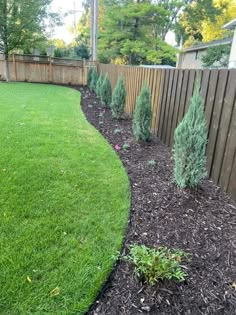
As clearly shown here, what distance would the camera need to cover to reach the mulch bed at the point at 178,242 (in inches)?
66.7

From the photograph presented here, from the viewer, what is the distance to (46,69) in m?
15.7

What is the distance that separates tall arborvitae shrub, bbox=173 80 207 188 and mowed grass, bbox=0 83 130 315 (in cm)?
77

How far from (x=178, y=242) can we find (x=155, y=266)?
0.54m

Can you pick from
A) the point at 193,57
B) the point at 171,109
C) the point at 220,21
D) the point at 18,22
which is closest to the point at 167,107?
the point at 171,109

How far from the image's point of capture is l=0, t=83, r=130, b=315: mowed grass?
5.66ft

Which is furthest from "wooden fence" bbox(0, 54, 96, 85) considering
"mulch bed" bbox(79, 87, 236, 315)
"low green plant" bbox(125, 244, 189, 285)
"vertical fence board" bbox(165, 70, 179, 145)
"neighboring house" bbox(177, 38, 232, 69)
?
"low green plant" bbox(125, 244, 189, 285)

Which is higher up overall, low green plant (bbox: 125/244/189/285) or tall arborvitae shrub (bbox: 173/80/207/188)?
tall arborvitae shrub (bbox: 173/80/207/188)

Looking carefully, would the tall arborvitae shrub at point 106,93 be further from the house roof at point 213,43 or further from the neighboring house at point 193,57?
the neighboring house at point 193,57

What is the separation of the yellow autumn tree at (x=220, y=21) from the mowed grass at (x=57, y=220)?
2257cm

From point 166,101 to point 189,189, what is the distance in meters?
2.30

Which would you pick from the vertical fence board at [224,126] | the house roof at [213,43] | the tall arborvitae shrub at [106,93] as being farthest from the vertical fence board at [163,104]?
the house roof at [213,43]

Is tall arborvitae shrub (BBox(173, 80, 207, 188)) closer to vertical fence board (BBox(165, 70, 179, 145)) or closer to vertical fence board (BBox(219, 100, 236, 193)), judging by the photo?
vertical fence board (BBox(219, 100, 236, 193))

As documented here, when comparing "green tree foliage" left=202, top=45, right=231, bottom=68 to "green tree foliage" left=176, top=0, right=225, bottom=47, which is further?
"green tree foliage" left=176, top=0, right=225, bottom=47

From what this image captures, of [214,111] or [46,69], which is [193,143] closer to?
[214,111]
